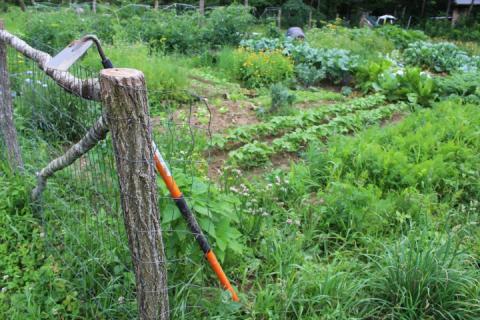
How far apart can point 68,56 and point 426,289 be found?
2319 mm

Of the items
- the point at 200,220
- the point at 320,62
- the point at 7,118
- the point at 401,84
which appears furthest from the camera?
the point at 320,62

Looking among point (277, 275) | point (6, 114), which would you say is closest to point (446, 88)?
point (277, 275)

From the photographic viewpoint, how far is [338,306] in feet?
8.32

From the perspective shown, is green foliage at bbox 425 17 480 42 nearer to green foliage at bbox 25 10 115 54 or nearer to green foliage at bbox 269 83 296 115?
green foliage at bbox 25 10 115 54

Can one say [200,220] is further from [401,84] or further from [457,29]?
[457,29]

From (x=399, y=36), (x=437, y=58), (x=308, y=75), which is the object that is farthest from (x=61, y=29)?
(x=399, y=36)

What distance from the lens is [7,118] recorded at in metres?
3.66

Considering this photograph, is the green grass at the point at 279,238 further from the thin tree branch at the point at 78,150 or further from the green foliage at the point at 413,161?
the thin tree branch at the point at 78,150

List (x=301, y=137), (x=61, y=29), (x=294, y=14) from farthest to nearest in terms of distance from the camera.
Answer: (x=294, y=14), (x=61, y=29), (x=301, y=137)

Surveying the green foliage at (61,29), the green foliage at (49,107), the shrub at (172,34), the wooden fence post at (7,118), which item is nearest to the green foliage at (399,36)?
the shrub at (172,34)

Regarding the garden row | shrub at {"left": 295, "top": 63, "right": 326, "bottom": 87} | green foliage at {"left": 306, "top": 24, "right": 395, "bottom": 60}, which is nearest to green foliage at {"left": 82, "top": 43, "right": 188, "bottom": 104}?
the garden row

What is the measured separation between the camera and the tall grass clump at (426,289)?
2.60 m

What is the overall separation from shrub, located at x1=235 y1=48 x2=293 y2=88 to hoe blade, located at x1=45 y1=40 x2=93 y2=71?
22.3ft

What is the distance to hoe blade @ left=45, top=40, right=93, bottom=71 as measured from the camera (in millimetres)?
1744
